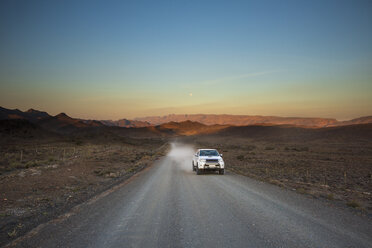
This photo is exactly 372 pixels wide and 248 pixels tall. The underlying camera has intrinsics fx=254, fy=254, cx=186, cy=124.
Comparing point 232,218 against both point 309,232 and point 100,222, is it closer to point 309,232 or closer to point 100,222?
point 309,232

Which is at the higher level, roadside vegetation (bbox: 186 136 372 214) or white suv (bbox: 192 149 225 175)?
white suv (bbox: 192 149 225 175)

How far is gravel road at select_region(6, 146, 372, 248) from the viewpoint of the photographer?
560cm

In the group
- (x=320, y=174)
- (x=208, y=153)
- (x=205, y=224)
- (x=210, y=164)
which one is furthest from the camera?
(x=320, y=174)

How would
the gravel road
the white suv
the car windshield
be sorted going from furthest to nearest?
the car windshield → the white suv → the gravel road

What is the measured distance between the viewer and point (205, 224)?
6801 mm

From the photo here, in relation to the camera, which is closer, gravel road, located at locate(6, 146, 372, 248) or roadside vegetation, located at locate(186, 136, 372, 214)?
gravel road, located at locate(6, 146, 372, 248)

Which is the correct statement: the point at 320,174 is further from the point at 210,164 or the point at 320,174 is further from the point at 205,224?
the point at 205,224

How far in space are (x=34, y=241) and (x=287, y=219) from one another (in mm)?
6559

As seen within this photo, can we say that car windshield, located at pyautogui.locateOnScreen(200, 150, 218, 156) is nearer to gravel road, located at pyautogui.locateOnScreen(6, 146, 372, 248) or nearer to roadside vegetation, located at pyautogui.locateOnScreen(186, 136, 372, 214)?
roadside vegetation, located at pyautogui.locateOnScreen(186, 136, 372, 214)

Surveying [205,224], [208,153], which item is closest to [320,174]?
[208,153]

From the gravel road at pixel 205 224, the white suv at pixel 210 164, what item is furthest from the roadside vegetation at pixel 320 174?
the gravel road at pixel 205 224

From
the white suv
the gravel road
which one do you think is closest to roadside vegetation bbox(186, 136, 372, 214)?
the white suv

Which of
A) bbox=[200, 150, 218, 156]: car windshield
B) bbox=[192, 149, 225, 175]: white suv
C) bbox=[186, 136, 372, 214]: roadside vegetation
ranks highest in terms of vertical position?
bbox=[200, 150, 218, 156]: car windshield

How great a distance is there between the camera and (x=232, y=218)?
24.1 feet
